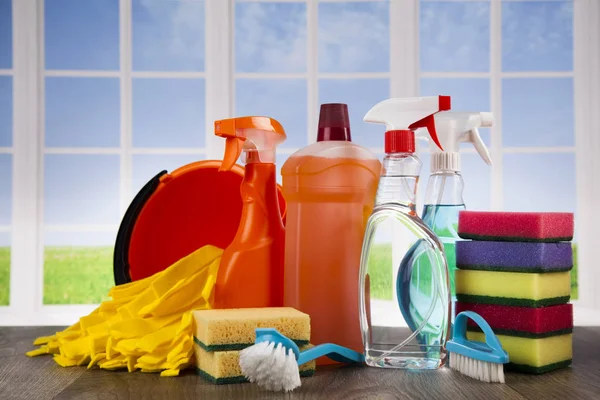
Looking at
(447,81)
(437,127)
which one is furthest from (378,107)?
(447,81)

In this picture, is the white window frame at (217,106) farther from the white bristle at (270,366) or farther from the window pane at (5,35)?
the window pane at (5,35)

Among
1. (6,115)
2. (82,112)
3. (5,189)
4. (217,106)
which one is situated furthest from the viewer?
(5,189)

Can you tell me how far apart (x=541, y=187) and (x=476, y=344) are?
6.18 metres

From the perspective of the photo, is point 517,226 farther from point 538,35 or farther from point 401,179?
point 538,35

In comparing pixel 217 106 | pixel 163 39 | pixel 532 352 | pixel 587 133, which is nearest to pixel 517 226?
pixel 532 352

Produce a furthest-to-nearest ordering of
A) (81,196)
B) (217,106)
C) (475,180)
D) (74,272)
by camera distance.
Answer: (74,272), (81,196), (475,180), (217,106)

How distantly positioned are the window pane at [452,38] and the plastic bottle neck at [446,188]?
18.2 feet

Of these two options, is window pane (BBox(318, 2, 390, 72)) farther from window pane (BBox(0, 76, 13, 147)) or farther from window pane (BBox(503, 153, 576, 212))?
window pane (BBox(0, 76, 13, 147))

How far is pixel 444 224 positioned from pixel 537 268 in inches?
5.4

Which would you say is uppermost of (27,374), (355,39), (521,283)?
(355,39)

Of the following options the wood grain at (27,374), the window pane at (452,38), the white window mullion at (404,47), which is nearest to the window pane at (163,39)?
the window pane at (452,38)

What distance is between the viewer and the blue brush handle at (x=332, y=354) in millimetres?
675

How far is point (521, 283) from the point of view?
717 mm

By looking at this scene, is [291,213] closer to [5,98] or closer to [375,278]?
[375,278]
